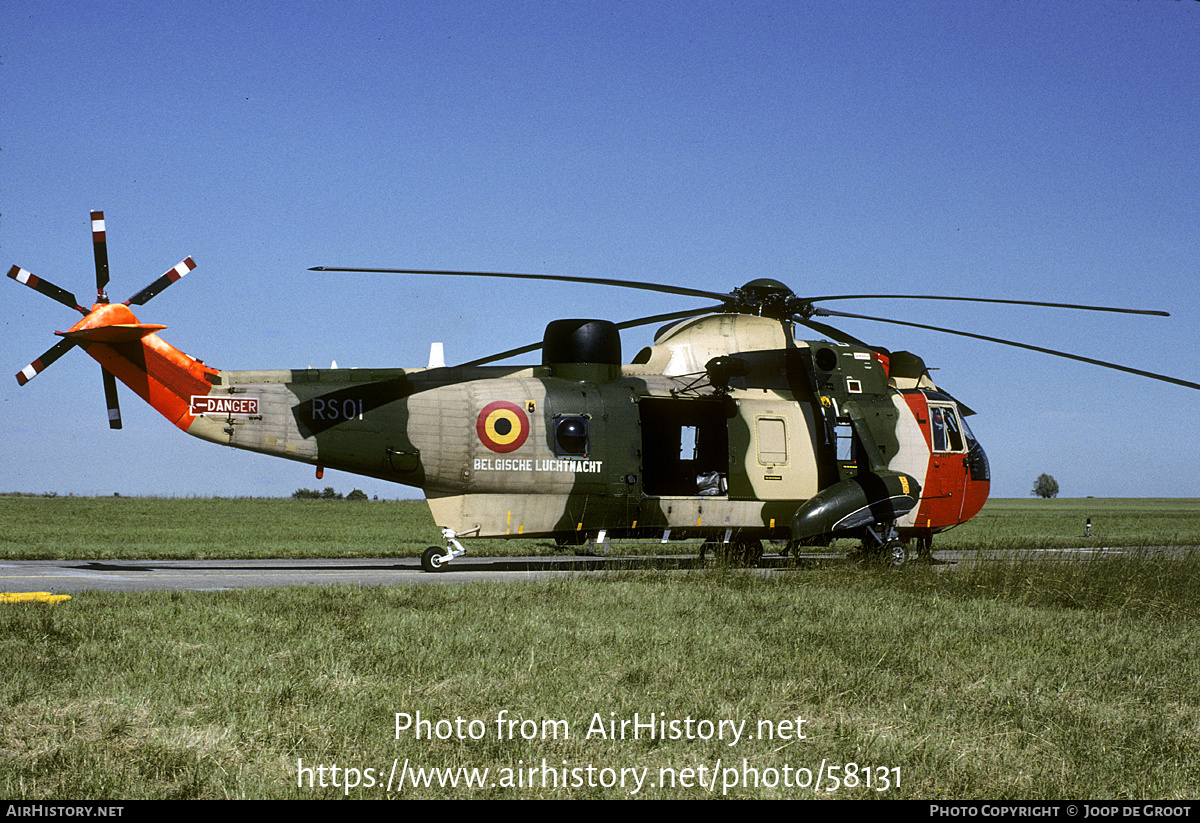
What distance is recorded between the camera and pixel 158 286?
16.8m

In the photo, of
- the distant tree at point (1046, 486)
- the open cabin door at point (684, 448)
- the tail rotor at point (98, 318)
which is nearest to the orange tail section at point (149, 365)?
the tail rotor at point (98, 318)

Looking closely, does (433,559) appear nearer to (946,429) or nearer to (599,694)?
(599,694)

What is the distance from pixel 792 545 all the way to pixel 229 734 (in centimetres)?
1517

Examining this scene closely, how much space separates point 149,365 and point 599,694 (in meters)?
12.2

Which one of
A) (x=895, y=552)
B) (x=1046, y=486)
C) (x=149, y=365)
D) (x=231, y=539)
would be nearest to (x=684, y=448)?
(x=895, y=552)

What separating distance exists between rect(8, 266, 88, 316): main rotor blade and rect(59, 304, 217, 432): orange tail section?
0.46 metres

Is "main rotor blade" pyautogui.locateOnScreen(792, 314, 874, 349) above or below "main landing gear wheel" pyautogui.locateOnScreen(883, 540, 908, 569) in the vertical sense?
above

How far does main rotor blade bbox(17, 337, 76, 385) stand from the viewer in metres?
16.1

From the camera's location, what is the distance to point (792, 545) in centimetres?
1991

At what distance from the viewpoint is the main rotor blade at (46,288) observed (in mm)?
16422

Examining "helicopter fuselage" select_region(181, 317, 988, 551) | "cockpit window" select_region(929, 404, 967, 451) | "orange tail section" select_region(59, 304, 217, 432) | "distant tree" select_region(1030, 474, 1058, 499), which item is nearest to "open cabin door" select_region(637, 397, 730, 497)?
"helicopter fuselage" select_region(181, 317, 988, 551)

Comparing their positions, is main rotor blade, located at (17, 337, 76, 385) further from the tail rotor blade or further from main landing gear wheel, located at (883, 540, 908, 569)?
main landing gear wheel, located at (883, 540, 908, 569)

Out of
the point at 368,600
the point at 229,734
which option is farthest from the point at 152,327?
the point at 229,734

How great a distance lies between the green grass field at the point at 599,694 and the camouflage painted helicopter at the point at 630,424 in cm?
457
